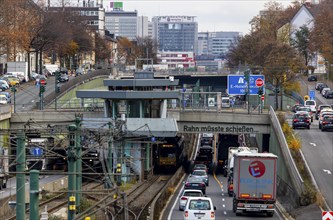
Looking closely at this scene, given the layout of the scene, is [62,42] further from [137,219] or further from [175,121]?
[137,219]

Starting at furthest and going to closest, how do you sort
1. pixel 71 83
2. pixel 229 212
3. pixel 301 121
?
1. pixel 71 83
2. pixel 301 121
3. pixel 229 212

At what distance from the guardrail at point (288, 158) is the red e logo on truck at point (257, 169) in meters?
3.93

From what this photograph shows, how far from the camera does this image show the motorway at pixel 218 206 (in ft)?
150

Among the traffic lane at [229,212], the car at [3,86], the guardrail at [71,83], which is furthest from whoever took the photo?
the car at [3,86]

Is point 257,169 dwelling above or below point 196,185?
above

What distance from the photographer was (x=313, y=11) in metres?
164

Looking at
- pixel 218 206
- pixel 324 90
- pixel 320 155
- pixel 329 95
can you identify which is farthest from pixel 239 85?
pixel 324 90

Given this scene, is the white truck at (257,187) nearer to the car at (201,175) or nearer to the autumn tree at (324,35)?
the car at (201,175)

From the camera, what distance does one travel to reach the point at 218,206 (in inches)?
2009

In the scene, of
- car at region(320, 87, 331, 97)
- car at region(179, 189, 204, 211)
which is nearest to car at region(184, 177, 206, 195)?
car at region(179, 189, 204, 211)

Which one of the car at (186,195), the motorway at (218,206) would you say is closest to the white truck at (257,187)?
the motorway at (218,206)

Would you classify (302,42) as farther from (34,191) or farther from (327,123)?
(34,191)

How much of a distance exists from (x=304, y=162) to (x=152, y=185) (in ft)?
38.8

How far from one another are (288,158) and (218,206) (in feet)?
25.1
